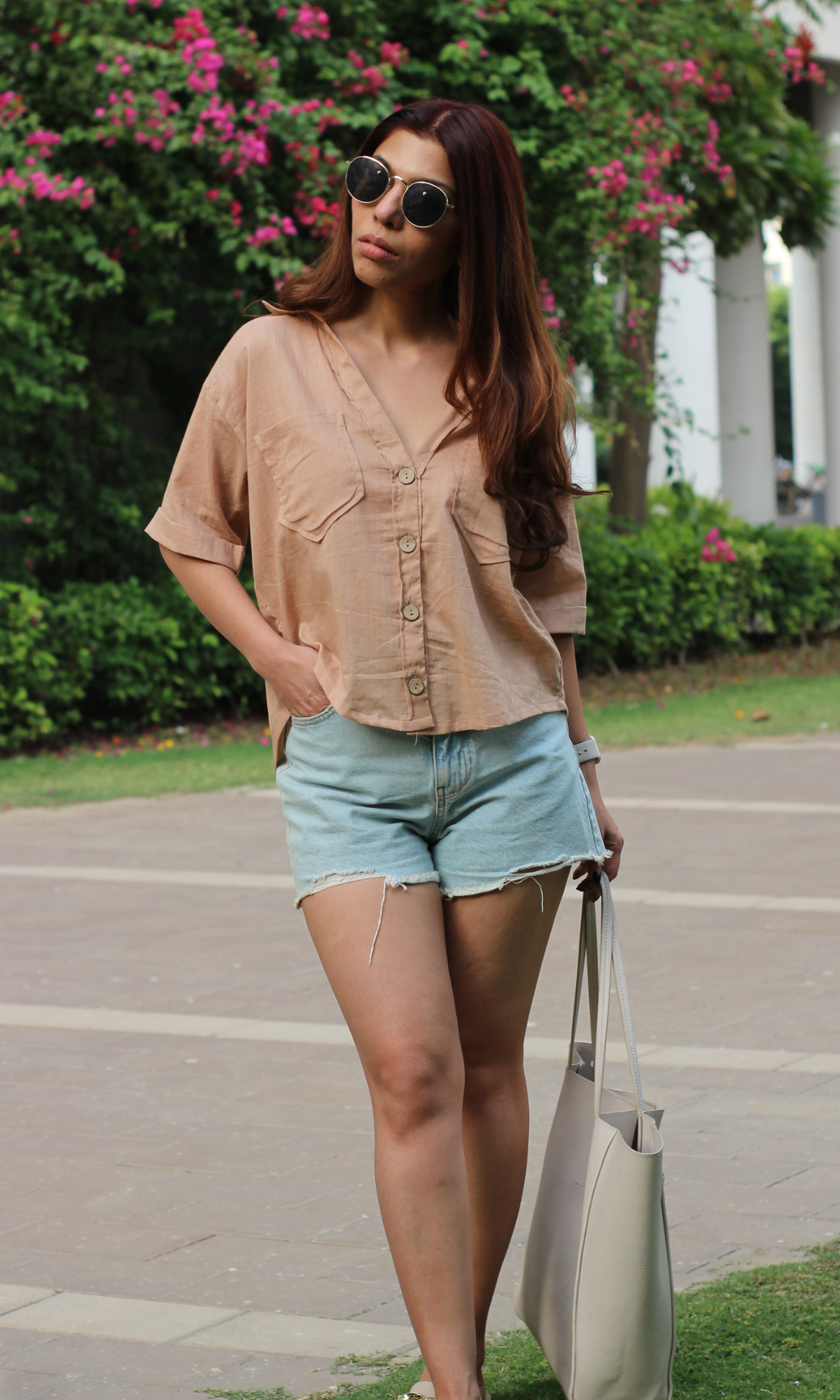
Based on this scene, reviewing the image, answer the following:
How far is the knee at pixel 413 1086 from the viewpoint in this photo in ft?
8.05

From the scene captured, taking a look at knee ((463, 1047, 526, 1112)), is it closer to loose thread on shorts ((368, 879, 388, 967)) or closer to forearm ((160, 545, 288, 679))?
loose thread on shorts ((368, 879, 388, 967))

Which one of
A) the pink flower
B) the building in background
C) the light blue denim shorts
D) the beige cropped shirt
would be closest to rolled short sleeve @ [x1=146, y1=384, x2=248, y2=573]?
the beige cropped shirt

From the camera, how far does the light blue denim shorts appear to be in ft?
8.34

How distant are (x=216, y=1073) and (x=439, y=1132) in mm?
2456

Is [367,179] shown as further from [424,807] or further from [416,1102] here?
[416,1102]

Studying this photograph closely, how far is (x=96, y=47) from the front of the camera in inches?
441

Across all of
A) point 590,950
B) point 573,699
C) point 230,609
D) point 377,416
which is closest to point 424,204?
point 377,416

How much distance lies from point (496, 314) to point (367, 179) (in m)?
0.27

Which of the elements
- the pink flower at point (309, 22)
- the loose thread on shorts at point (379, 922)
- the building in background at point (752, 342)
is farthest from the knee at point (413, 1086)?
the building in background at point (752, 342)

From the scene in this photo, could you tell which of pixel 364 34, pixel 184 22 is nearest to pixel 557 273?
pixel 364 34

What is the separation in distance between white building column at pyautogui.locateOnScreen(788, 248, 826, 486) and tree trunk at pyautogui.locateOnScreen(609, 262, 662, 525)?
32074mm

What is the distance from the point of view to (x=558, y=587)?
2783 millimetres

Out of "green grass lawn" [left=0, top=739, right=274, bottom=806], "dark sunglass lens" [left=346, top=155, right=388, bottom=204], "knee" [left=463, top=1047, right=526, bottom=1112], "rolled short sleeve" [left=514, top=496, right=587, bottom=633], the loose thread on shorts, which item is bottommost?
"green grass lawn" [left=0, top=739, right=274, bottom=806]

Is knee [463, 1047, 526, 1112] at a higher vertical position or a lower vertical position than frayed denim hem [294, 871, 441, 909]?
lower
